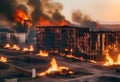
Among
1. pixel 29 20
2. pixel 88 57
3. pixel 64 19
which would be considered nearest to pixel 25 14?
pixel 29 20

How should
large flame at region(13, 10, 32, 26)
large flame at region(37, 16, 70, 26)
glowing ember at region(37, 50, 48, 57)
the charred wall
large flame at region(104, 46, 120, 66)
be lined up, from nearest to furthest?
1. large flame at region(104, 46, 120, 66)
2. the charred wall
3. glowing ember at region(37, 50, 48, 57)
4. large flame at region(13, 10, 32, 26)
5. large flame at region(37, 16, 70, 26)

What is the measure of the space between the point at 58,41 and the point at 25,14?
18037mm

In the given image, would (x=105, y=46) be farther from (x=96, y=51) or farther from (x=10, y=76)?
(x=10, y=76)

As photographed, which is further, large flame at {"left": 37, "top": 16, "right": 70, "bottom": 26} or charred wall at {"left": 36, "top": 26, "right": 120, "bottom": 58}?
large flame at {"left": 37, "top": 16, "right": 70, "bottom": 26}

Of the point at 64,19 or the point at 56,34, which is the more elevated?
the point at 64,19

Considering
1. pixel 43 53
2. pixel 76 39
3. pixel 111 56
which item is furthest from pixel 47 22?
pixel 111 56

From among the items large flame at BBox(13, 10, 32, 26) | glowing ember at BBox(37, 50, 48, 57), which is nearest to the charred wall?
glowing ember at BBox(37, 50, 48, 57)

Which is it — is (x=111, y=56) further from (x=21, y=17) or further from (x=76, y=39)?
(x=21, y=17)

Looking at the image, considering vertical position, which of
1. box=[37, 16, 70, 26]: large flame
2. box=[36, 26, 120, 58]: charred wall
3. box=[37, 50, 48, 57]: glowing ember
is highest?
box=[37, 16, 70, 26]: large flame

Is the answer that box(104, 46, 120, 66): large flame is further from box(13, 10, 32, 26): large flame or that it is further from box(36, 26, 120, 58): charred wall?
box(13, 10, 32, 26): large flame

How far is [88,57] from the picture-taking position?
53.4 metres

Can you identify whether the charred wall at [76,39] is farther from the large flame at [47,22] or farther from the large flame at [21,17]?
the large flame at [47,22]

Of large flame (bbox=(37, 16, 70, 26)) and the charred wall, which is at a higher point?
large flame (bbox=(37, 16, 70, 26))

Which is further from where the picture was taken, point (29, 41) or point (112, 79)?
point (29, 41)
